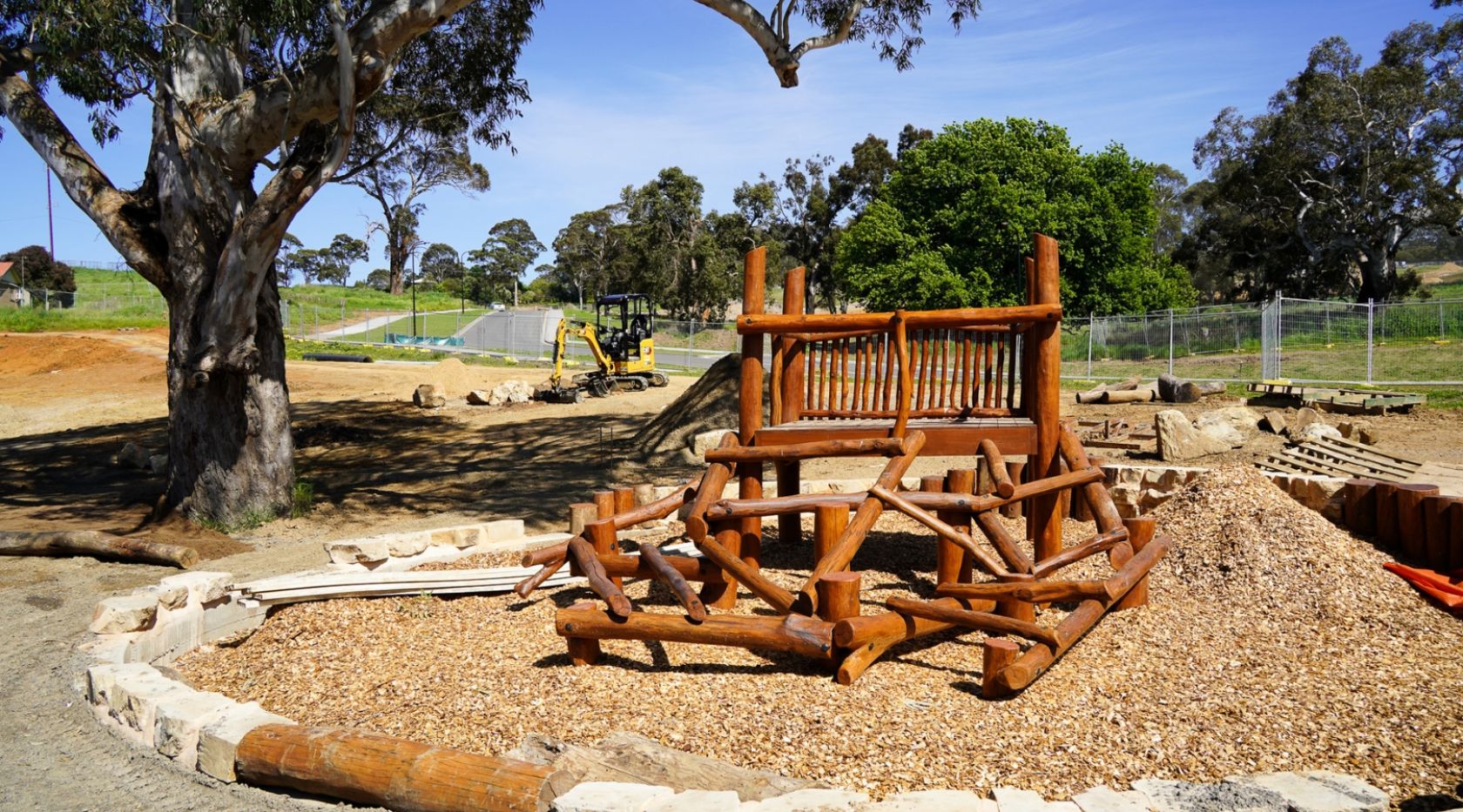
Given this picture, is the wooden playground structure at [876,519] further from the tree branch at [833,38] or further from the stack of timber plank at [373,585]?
the tree branch at [833,38]

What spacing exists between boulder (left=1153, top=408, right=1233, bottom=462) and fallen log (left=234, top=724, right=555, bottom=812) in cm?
933

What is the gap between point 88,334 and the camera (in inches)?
1385

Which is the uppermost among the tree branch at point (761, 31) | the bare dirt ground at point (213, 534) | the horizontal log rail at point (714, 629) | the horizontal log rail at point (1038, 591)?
the tree branch at point (761, 31)

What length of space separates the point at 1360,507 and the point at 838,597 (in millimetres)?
4539

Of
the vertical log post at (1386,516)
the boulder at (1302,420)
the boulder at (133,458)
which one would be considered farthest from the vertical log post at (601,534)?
the boulder at (133,458)

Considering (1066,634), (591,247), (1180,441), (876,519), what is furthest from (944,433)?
(591,247)

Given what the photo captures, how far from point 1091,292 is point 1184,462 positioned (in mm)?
31560

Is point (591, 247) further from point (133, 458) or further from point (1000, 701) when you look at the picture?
point (1000, 701)

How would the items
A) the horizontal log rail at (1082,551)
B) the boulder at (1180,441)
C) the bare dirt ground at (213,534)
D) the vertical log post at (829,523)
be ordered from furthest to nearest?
1. the boulder at (1180,441)
2. the vertical log post at (829,523)
3. the horizontal log rail at (1082,551)
4. the bare dirt ground at (213,534)

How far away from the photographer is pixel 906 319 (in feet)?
20.2

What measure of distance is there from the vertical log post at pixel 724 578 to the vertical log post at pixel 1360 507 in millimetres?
4398

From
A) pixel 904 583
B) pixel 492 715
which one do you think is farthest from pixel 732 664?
pixel 904 583

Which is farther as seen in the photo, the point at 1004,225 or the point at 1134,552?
the point at 1004,225

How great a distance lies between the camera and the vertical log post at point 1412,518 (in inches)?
240
